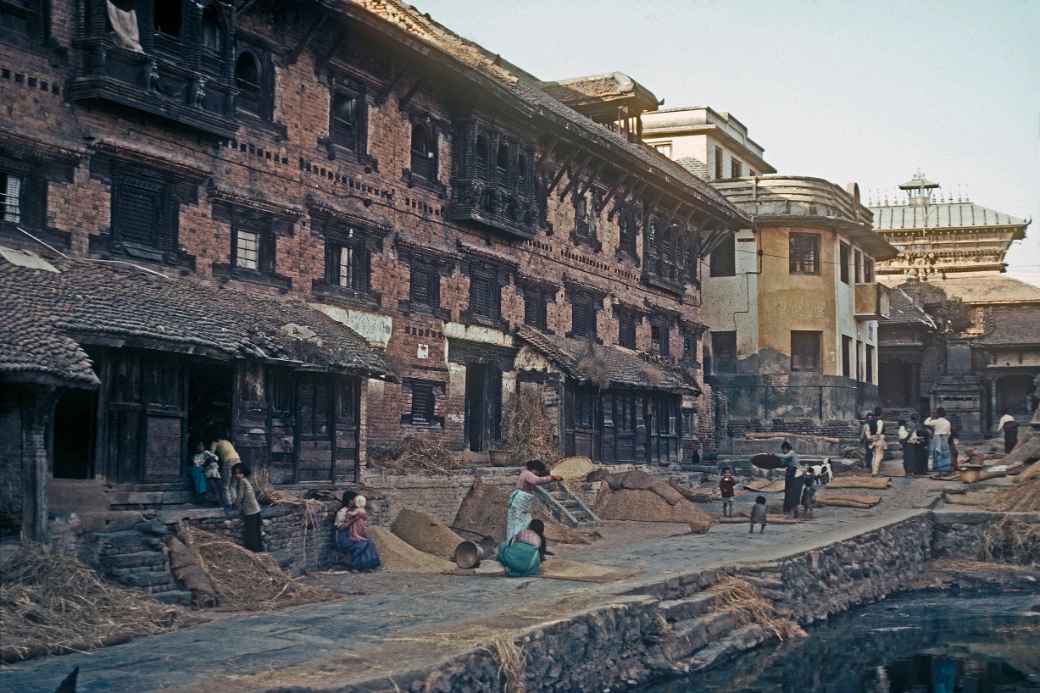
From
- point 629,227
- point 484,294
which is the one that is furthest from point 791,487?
point 629,227

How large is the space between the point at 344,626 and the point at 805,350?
3165 centimetres

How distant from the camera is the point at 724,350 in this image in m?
42.5

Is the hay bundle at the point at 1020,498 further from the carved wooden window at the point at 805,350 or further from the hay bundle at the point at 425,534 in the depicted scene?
the hay bundle at the point at 425,534

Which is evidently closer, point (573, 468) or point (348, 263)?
point (348, 263)

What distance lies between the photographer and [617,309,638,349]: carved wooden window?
34.2 m

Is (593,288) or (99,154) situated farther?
(593,288)

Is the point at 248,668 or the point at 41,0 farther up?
the point at 41,0

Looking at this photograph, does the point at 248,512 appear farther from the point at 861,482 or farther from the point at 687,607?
the point at 861,482

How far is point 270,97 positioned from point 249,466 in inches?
273

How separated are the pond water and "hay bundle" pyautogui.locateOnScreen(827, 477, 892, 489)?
28.1 feet

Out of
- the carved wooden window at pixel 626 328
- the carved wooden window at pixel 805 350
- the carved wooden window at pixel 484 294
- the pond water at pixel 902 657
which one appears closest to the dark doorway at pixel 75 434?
the pond water at pixel 902 657

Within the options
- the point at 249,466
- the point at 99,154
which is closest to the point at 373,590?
the point at 249,466

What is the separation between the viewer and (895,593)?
78.9ft

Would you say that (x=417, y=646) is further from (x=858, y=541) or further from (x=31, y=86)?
(x=858, y=541)
